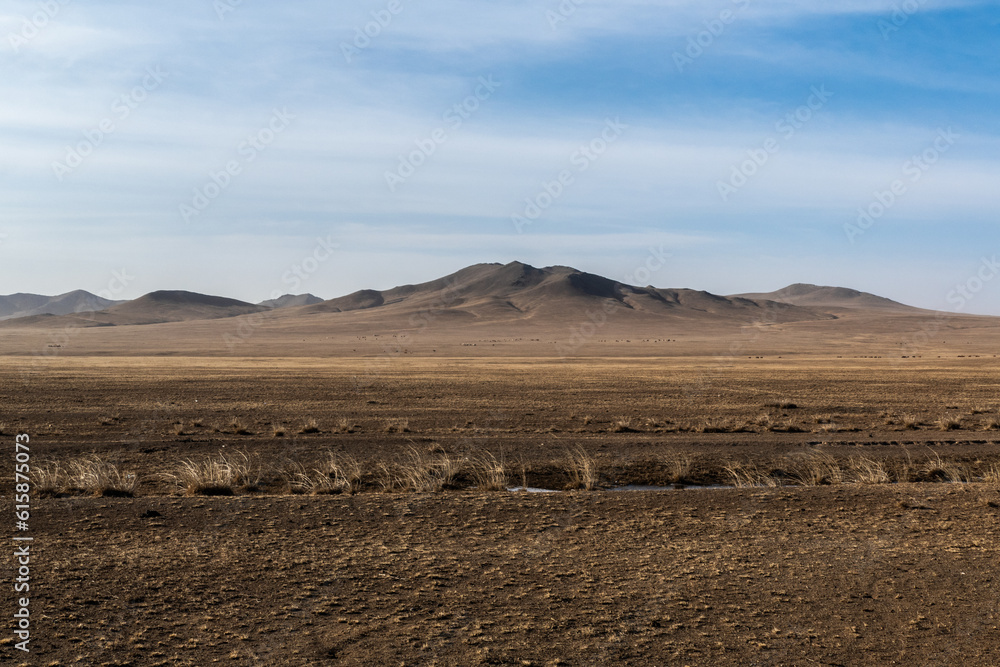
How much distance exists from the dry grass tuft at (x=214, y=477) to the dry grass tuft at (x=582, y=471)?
19.4 ft

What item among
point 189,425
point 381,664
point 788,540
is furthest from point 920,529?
point 189,425

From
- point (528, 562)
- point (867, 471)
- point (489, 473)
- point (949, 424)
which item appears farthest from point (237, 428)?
point (949, 424)

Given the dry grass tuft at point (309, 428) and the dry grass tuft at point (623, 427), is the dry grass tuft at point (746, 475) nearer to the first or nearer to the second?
the dry grass tuft at point (623, 427)

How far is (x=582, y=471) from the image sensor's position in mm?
15422

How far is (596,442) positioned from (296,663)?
13.5 m

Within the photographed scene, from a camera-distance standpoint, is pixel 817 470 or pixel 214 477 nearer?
pixel 214 477

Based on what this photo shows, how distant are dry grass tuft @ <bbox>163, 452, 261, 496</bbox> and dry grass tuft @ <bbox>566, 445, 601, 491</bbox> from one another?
5911 millimetres

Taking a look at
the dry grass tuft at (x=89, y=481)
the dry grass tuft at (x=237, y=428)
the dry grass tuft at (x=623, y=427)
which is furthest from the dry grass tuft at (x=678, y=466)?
the dry grass tuft at (x=237, y=428)

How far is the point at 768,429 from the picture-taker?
21.9 meters

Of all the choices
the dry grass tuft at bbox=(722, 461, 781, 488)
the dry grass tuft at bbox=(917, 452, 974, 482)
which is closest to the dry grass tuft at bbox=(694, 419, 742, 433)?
the dry grass tuft at bbox=(722, 461, 781, 488)

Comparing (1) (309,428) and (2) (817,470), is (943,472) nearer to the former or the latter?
(2) (817,470)

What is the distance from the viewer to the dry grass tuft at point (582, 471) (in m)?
14.3

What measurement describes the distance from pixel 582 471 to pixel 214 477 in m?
6.92

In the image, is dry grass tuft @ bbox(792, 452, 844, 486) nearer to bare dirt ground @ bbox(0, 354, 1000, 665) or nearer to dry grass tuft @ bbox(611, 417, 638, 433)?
bare dirt ground @ bbox(0, 354, 1000, 665)
